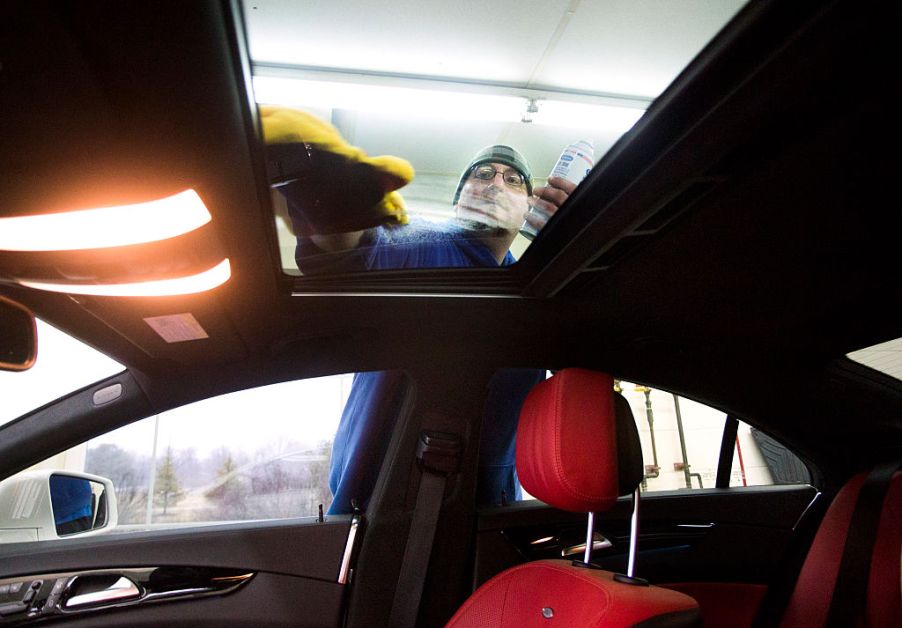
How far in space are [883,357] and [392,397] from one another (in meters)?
1.84

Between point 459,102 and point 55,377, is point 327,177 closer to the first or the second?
point 459,102

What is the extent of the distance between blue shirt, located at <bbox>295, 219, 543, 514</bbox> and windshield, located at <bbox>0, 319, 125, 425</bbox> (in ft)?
2.80

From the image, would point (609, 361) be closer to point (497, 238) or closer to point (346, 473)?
point (497, 238)

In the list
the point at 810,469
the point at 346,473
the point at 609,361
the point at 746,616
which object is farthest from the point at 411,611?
the point at 810,469

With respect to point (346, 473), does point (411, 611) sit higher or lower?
lower

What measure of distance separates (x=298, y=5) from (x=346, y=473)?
5.33 feet

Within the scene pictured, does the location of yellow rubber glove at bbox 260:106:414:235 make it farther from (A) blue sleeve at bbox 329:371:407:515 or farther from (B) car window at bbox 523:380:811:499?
(B) car window at bbox 523:380:811:499

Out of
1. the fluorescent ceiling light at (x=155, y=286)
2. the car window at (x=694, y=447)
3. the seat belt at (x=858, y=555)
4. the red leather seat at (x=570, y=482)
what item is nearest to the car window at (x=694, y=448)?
the car window at (x=694, y=447)

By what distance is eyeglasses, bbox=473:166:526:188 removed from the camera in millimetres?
1728

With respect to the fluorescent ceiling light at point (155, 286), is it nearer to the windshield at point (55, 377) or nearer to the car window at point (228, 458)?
the windshield at point (55, 377)

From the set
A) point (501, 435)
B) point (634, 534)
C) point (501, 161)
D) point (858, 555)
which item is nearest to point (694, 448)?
point (501, 435)

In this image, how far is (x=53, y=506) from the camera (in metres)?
2.01

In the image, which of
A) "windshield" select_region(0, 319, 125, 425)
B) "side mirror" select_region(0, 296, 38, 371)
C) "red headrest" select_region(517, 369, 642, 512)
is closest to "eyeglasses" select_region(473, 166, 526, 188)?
"red headrest" select_region(517, 369, 642, 512)

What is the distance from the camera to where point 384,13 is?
1.51 meters
